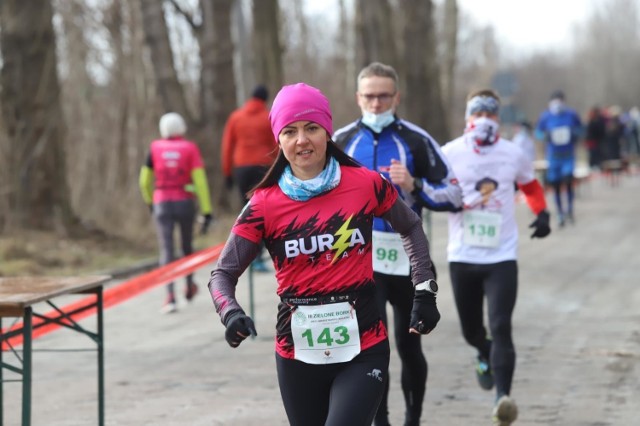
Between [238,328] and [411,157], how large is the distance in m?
2.73

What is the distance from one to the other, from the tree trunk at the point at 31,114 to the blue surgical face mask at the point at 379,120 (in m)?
12.5

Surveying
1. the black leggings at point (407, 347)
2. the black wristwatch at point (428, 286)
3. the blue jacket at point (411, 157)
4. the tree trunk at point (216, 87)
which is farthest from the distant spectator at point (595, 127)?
the black wristwatch at point (428, 286)

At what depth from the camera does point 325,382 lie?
4734 mm

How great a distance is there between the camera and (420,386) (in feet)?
22.3

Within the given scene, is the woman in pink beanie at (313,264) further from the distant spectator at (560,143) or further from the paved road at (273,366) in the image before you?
the distant spectator at (560,143)

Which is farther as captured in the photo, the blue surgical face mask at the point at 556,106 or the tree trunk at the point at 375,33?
the tree trunk at the point at 375,33

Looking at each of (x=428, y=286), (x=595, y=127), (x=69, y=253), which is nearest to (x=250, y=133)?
(x=69, y=253)

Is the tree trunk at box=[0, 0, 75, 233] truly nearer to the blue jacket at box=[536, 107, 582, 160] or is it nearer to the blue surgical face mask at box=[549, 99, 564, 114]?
the blue jacket at box=[536, 107, 582, 160]

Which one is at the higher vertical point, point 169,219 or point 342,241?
point 342,241

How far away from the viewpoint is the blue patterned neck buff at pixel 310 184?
4.69 m

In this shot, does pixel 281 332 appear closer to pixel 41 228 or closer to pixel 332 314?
pixel 332 314

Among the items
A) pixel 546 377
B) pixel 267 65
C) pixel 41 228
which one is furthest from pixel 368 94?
pixel 267 65

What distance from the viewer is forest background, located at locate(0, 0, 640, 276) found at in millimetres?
18578

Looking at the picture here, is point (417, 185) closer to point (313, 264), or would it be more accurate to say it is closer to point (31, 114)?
point (313, 264)
